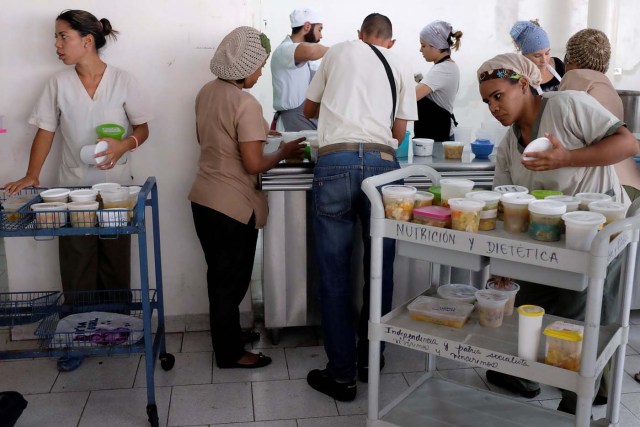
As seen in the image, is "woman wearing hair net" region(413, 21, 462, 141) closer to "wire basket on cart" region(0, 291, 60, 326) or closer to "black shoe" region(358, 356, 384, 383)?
"black shoe" region(358, 356, 384, 383)

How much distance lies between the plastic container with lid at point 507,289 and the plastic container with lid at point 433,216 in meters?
0.39

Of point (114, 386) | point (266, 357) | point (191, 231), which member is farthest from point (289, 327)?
point (114, 386)

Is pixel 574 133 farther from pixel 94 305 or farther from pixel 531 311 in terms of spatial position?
pixel 94 305

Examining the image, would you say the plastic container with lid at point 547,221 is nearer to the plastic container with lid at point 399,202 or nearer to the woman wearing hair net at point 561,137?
the woman wearing hair net at point 561,137

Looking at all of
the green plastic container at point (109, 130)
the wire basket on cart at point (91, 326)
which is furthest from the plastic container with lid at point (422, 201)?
the green plastic container at point (109, 130)

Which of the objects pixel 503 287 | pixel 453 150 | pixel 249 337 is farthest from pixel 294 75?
pixel 503 287

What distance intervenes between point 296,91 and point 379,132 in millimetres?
1906

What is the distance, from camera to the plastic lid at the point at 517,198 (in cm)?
200

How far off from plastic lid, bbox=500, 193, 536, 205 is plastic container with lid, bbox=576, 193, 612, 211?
0.16m

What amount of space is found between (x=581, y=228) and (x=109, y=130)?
210 cm

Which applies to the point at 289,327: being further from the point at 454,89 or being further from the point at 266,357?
the point at 454,89

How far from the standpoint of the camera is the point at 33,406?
9.14ft

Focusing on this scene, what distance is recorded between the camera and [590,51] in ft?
10.5

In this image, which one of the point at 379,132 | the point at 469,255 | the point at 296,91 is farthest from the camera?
the point at 296,91
